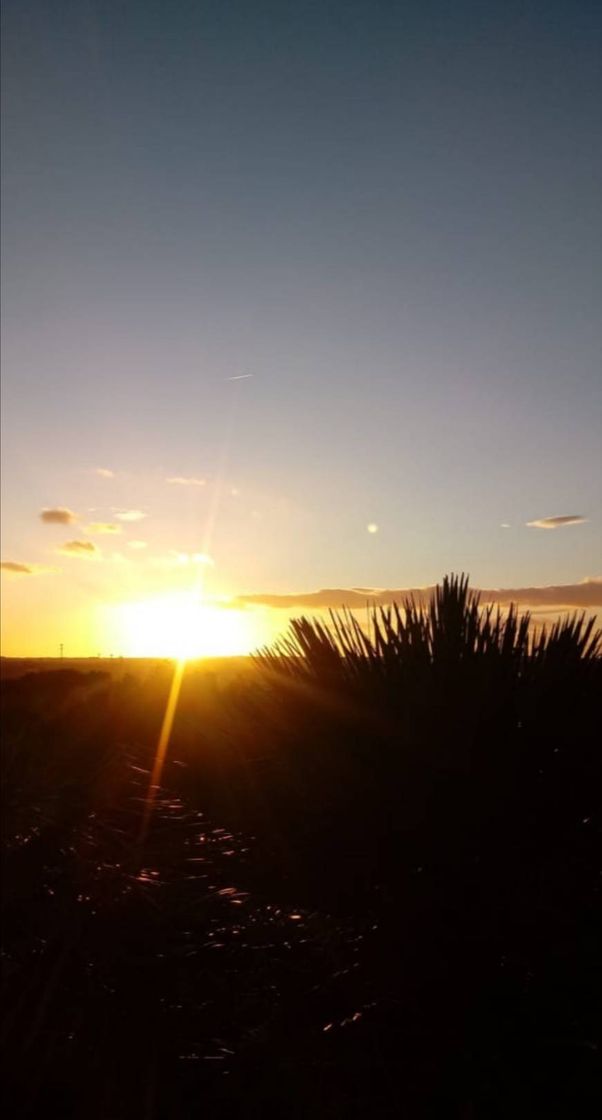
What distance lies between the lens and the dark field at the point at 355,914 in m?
3.03

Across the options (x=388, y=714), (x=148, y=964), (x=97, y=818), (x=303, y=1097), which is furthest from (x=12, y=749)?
(x=303, y=1097)

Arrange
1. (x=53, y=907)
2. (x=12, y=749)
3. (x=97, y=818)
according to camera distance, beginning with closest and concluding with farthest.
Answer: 1. (x=53, y=907)
2. (x=97, y=818)
3. (x=12, y=749)

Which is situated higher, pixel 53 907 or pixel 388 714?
pixel 388 714

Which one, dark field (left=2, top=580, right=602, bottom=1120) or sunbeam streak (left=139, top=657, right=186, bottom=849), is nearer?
dark field (left=2, top=580, right=602, bottom=1120)

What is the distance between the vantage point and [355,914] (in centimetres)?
361

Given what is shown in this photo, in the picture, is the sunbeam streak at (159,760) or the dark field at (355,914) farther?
the sunbeam streak at (159,760)

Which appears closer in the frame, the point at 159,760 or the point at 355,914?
the point at 355,914

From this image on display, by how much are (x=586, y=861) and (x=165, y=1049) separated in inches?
68.1

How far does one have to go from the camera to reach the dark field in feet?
9.93

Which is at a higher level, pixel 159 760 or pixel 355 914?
pixel 159 760

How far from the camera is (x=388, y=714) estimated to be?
3.95 metres

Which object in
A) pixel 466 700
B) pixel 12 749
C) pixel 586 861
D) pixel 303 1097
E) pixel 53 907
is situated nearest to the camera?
pixel 303 1097

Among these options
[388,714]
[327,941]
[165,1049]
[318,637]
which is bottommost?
[165,1049]

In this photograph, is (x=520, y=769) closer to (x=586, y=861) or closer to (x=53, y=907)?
(x=586, y=861)
